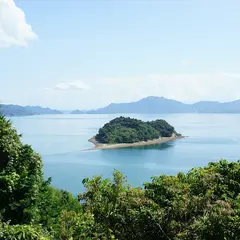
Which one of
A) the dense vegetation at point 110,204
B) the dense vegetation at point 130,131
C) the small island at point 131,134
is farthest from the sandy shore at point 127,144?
the dense vegetation at point 110,204

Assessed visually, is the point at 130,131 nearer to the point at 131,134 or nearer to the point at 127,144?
the point at 131,134

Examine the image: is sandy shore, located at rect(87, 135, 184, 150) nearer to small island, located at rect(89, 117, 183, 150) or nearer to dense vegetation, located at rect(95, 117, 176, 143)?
small island, located at rect(89, 117, 183, 150)

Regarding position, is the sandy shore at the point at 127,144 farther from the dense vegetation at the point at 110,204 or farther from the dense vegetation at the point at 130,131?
the dense vegetation at the point at 110,204

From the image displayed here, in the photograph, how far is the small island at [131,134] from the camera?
47312mm

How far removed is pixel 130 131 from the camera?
4994cm

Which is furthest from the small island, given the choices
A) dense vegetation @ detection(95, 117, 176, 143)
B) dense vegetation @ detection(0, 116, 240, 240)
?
dense vegetation @ detection(0, 116, 240, 240)

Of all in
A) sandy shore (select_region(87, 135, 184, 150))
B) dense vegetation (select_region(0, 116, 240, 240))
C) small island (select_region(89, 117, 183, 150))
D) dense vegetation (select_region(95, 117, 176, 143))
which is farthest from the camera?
dense vegetation (select_region(95, 117, 176, 143))

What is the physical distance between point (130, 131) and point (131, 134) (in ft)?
3.92

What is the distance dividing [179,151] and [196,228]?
1433 inches

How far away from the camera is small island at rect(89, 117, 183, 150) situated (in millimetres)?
47312

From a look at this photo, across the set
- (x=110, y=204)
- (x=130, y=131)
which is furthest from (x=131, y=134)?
(x=110, y=204)

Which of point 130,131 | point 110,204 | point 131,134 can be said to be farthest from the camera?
point 130,131

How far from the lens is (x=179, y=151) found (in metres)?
39.8

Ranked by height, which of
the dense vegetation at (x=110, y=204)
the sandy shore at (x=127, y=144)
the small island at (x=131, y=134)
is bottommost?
the sandy shore at (x=127, y=144)
